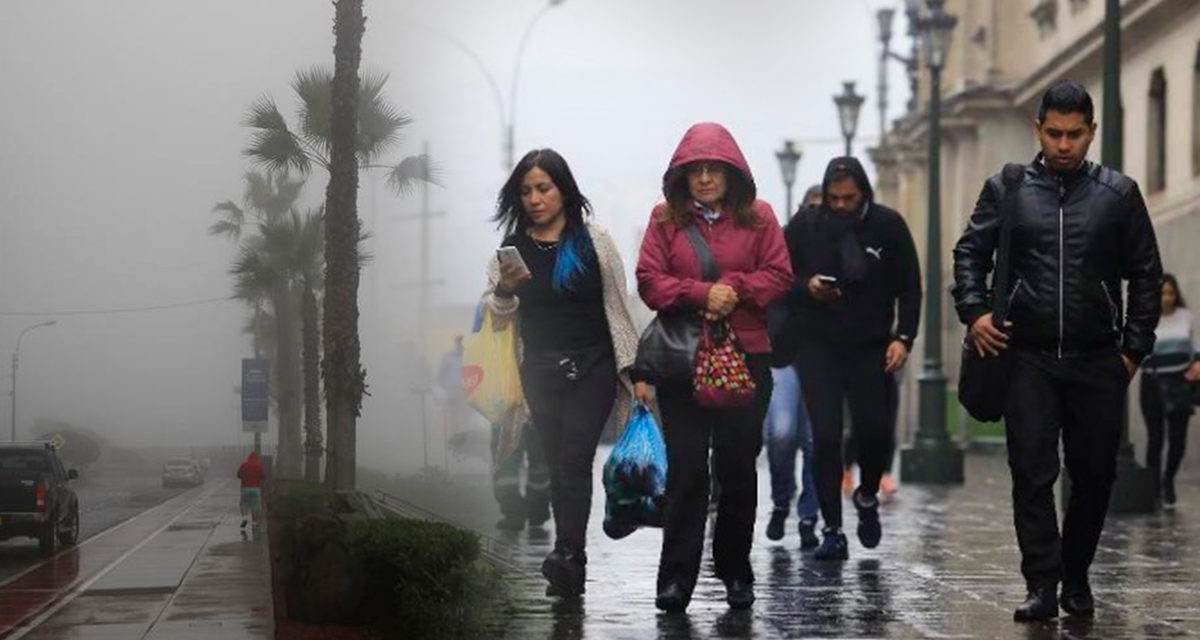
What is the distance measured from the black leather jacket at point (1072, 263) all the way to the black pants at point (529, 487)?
4.82m

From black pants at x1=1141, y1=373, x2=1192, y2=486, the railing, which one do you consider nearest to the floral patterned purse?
the railing

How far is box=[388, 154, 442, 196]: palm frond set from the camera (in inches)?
273

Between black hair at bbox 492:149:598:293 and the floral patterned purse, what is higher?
black hair at bbox 492:149:598:293

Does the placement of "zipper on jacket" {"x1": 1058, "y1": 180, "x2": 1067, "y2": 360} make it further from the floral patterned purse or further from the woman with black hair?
the woman with black hair

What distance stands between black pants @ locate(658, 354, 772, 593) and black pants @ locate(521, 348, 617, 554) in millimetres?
361

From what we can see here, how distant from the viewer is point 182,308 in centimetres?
648

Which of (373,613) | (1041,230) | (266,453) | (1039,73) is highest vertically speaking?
(1039,73)

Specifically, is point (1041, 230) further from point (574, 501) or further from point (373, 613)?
point (373, 613)

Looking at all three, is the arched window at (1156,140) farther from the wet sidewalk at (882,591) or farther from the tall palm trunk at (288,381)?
the tall palm trunk at (288,381)

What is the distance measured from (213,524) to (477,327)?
2928mm

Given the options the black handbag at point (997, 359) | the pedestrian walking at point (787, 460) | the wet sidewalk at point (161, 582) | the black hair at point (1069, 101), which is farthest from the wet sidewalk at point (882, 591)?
the black hair at point (1069, 101)

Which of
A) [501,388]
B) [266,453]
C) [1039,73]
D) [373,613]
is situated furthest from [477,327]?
[1039,73]

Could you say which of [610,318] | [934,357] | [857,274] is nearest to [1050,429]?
[610,318]

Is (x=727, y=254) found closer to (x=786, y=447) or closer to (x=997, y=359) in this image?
(x=997, y=359)
